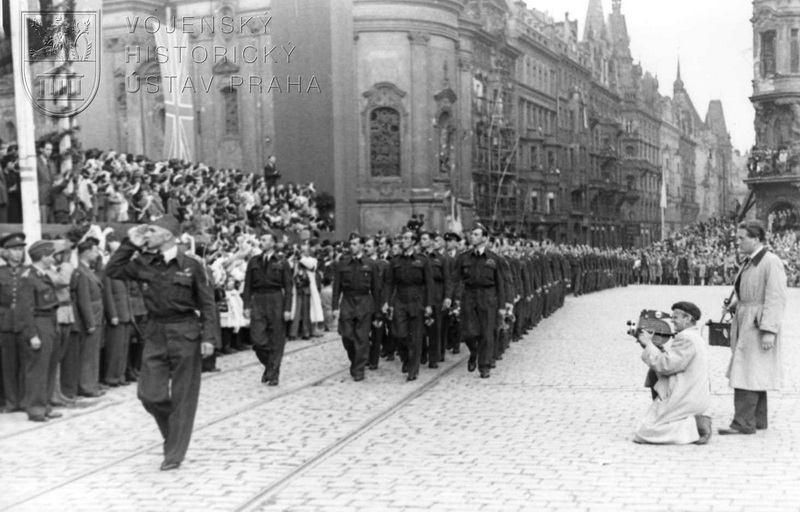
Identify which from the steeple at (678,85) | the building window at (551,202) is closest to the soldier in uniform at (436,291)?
the building window at (551,202)

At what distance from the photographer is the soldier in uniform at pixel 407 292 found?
50.1 ft

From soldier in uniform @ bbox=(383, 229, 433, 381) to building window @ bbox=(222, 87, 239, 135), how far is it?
2979 centimetres

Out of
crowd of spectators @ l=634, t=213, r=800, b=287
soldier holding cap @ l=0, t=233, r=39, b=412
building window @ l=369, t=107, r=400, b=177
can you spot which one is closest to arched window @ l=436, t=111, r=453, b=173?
building window @ l=369, t=107, r=400, b=177

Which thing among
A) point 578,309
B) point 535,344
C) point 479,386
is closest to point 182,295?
point 479,386

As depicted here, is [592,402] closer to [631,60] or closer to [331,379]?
[331,379]

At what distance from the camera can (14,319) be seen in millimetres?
11875

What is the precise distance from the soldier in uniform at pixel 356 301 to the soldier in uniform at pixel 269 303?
86cm

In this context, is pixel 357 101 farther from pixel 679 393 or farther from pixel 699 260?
pixel 679 393

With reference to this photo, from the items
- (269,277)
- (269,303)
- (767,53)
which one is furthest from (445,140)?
(269,303)

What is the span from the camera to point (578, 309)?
31422 mm

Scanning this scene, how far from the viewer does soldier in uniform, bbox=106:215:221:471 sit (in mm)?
8852

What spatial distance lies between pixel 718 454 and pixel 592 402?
10.3 ft

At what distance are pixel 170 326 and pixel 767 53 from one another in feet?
205

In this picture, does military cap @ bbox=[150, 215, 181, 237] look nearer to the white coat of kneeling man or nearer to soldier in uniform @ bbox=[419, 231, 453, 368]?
the white coat of kneeling man
